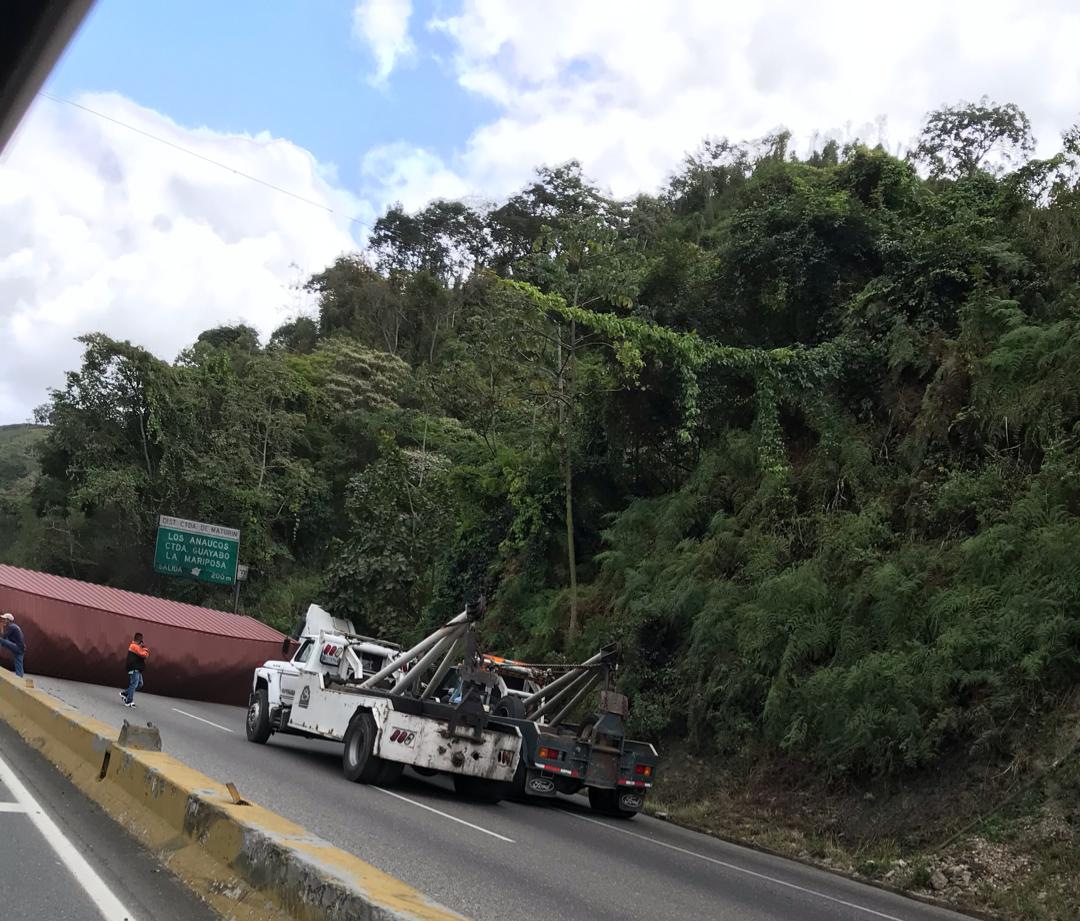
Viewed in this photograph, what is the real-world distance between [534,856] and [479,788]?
4.59 meters

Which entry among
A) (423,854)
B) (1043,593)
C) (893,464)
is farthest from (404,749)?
(893,464)

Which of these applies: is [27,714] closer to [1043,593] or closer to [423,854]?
[423,854]

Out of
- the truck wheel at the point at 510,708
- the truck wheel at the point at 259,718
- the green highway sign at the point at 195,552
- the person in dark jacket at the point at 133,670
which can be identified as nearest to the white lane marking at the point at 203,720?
the person in dark jacket at the point at 133,670

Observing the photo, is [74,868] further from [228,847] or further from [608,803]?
[608,803]

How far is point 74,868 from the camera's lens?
713cm

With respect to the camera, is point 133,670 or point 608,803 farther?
point 133,670

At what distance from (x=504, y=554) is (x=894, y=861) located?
17.9 meters

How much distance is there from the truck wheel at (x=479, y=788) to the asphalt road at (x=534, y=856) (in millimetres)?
184

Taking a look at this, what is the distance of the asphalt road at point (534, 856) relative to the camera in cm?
884

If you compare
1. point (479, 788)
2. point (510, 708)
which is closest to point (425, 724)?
point (479, 788)

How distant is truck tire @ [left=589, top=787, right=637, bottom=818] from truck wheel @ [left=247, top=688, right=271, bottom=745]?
5619mm

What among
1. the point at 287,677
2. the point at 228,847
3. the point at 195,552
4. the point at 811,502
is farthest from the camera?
the point at 195,552

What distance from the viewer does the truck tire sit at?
1597cm

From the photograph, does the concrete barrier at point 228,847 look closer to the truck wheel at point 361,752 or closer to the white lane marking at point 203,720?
the truck wheel at point 361,752
